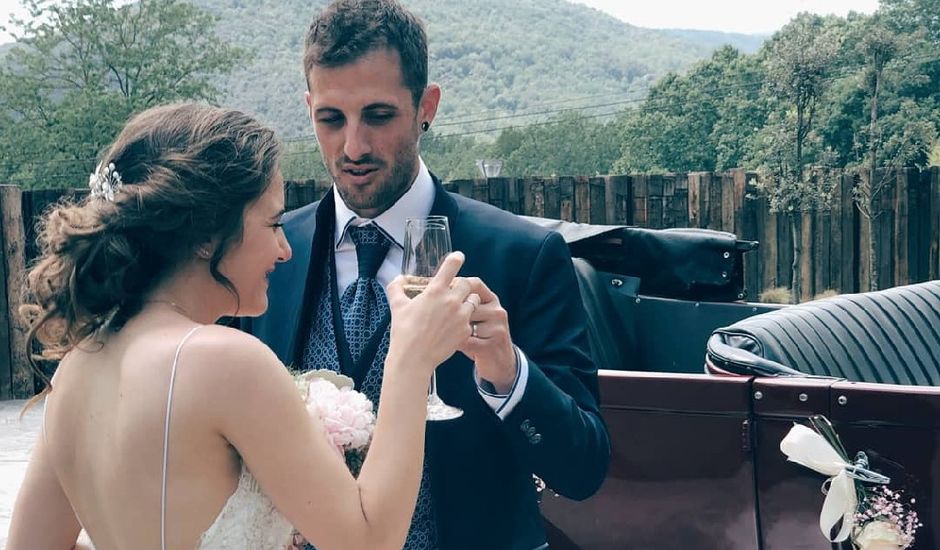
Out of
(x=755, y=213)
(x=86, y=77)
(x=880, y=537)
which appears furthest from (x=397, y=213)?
(x=86, y=77)

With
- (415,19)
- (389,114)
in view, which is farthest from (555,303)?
(415,19)

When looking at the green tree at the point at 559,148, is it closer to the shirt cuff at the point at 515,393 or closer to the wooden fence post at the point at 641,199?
the wooden fence post at the point at 641,199

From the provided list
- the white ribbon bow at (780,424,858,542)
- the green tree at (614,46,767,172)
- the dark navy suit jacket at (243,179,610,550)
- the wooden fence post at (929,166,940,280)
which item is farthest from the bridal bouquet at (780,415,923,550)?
the green tree at (614,46,767,172)

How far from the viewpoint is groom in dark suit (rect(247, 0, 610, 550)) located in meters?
2.30

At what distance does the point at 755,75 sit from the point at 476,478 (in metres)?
57.7

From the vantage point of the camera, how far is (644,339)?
19.9 ft

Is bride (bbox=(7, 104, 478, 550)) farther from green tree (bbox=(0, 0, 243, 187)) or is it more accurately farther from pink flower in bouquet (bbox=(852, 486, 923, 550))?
green tree (bbox=(0, 0, 243, 187))

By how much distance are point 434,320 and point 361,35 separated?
34.2 inches

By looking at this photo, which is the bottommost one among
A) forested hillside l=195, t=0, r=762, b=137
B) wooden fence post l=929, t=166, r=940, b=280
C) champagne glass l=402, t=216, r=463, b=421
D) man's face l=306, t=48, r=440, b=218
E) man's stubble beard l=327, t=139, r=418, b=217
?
wooden fence post l=929, t=166, r=940, b=280

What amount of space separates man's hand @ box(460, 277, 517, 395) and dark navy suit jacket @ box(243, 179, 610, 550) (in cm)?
6

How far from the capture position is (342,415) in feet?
6.33

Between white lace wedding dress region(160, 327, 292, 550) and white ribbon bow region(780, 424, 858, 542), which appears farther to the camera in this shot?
white ribbon bow region(780, 424, 858, 542)

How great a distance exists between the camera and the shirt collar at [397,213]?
8.29ft

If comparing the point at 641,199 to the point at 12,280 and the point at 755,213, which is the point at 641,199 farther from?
the point at 12,280
